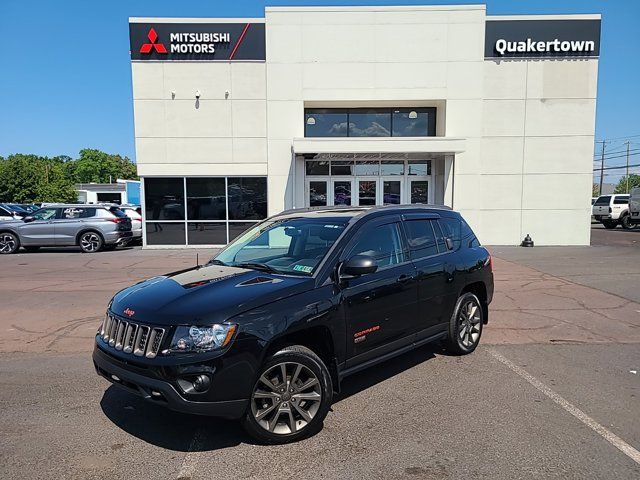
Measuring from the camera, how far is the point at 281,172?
17344mm

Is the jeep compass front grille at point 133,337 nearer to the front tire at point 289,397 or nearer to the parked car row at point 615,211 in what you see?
the front tire at point 289,397

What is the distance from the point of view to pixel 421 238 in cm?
503

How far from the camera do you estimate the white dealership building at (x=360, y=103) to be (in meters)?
16.9

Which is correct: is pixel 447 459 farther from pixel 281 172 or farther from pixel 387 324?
pixel 281 172

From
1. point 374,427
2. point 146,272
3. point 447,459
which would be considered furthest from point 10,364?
point 146,272

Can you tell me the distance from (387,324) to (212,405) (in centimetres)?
182

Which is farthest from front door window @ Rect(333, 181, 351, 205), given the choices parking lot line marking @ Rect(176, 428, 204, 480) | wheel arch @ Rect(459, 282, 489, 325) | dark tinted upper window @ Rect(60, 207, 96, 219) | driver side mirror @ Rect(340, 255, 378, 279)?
parking lot line marking @ Rect(176, 428, 204, 480)

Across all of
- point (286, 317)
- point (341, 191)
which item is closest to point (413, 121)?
point (341, 191)

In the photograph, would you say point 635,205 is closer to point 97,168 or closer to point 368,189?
point 368,189

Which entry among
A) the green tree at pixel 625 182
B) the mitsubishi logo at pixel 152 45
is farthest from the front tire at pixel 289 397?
the green tree at pixel 625 182

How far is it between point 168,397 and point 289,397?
0.89 meters

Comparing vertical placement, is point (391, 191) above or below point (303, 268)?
above

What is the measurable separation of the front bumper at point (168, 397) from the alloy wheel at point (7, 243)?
52.8 ft

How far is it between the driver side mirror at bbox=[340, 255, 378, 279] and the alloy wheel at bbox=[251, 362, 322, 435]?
2.80ft
